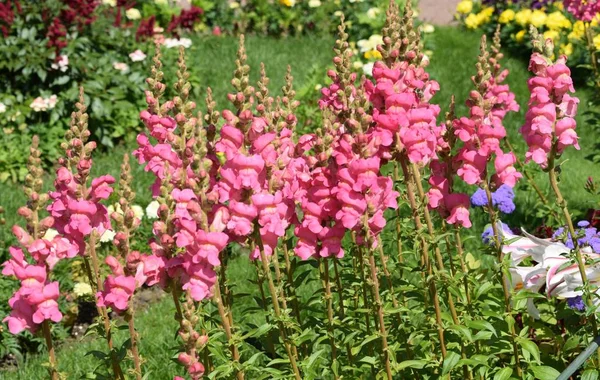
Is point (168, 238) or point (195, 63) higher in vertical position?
point (168, 238)

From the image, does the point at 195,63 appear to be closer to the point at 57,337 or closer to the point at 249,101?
the point at 57,337

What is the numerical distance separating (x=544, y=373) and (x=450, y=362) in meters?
0.32

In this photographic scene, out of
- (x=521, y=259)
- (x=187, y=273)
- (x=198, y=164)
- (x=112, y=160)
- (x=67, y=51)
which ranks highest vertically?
(x=198, y=164)

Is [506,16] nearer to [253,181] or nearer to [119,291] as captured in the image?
[253,181]

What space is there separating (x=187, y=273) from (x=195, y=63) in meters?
7.00

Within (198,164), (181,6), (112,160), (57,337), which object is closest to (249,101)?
(198,164)

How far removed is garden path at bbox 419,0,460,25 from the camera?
1156cm

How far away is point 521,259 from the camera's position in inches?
134

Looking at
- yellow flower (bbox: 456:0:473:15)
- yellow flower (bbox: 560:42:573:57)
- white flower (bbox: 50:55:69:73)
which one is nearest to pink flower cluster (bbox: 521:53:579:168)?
white flower (bbox: 50:55:69:73)

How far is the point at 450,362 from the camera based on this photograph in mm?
2656

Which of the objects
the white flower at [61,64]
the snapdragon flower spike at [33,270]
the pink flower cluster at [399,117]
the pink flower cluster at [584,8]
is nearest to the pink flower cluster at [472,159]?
the pink flower cluster at [399,117]

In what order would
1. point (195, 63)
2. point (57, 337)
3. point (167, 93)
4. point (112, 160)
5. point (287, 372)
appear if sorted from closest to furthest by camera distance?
point (287, 372) → point (57, 337) → point (112, 160) → point (167, 93) → point (195, 63)

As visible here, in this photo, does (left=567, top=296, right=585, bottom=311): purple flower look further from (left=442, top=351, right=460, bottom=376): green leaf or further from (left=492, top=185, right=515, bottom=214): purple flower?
(left=492, top=185, right=515, bottom=214): purple flower

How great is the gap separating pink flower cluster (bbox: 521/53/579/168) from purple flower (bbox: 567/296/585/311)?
28.1 inches
